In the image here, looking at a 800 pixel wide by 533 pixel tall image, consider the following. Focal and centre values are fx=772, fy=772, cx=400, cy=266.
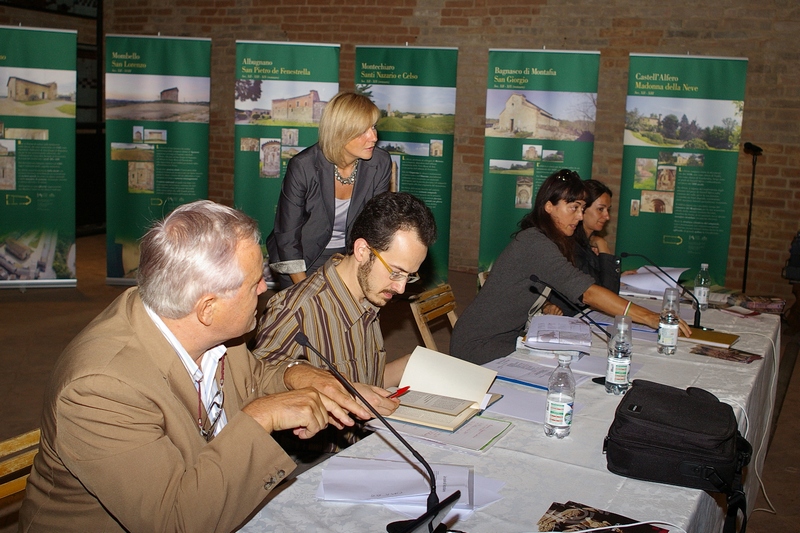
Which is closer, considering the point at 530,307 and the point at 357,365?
the point at 357,365

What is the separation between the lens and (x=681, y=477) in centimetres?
176

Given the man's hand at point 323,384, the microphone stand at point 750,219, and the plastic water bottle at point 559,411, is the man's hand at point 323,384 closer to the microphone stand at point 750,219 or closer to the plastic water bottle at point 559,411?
the plastic water bottle at point 559,411

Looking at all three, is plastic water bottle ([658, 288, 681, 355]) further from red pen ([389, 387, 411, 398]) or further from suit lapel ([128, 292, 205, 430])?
suit lapel ([128, 292, 205, 430])

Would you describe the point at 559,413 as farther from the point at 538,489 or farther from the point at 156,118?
the point at 156,118

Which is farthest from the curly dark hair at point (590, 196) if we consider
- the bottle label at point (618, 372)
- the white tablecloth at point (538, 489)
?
the bottle label at point (618, 372)

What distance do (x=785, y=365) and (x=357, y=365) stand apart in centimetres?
412

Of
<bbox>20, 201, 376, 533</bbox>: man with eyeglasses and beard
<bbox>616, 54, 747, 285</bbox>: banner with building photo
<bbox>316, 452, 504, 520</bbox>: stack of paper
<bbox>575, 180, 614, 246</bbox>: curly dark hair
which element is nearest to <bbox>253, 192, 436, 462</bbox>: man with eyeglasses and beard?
<bbox>316, 452, 504, 520</bbox>: stack of paper

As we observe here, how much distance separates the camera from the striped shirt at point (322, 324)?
2.21 meters

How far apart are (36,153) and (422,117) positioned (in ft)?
10.2

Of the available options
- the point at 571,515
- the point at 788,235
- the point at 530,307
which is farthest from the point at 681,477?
the point at 788,235

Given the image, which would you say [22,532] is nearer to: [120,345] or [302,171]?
[120,345]

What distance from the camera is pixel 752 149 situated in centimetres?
642

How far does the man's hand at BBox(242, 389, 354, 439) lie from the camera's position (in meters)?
1.52

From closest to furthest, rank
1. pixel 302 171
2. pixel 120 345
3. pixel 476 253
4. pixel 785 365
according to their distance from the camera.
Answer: pixel 120 345, pixel 302 171, pixel 785 365, pixel 476 253
